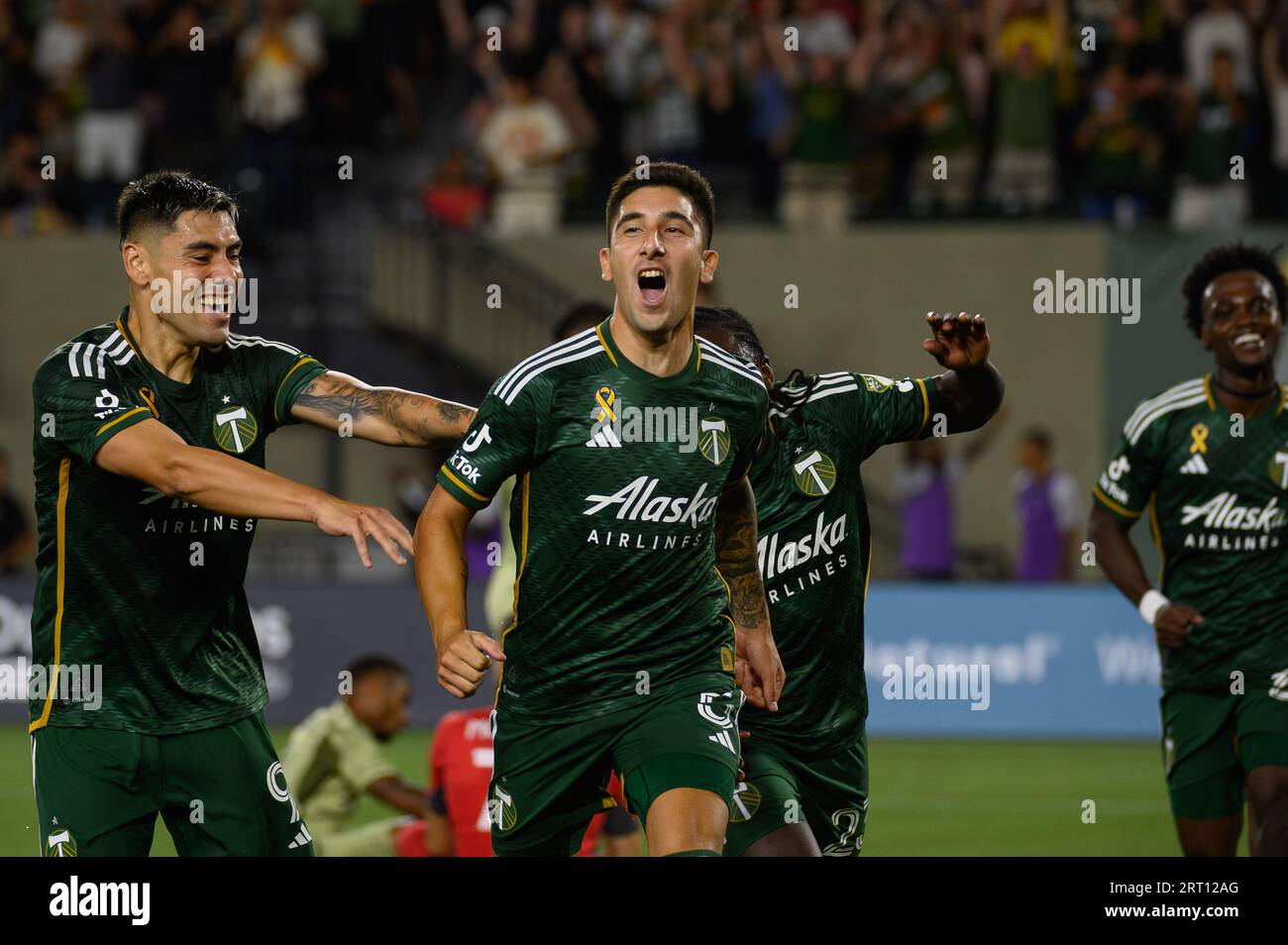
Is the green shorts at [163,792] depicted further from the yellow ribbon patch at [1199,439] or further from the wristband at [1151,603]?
the yellow ribbon patch at [1199,439]

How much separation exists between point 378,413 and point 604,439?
2.45ft

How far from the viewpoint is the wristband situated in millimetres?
7824

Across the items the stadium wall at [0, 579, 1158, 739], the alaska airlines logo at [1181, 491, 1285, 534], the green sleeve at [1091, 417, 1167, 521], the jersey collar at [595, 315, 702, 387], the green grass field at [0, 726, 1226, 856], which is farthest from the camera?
the stadium wall at [0, 579, 1158, 739]

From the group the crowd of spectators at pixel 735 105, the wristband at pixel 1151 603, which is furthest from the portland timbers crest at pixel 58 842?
the crowd of spectators at pixel 735 105

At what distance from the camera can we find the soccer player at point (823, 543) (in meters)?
6.71

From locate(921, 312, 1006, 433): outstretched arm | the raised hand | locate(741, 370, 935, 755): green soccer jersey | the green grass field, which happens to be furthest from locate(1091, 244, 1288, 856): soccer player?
the green grass field

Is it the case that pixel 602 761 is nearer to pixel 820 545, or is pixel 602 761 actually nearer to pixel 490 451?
pixel 490 451

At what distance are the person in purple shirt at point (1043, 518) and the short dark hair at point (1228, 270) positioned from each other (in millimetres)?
8128

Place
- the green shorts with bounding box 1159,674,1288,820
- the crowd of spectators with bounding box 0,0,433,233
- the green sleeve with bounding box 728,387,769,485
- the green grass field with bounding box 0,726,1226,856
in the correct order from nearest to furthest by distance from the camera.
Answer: the green sleeve with bounding box 728,387,769,485
the green shorts with bounding box 1159,674,1288,820
the green grass field with bounding box 0,726,1226,856
the crowd of spectators with bounding box 0,0,433,233

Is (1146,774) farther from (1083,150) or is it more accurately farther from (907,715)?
(1083,150)

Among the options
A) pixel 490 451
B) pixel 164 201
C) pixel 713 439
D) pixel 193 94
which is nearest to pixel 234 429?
pixel 164 201

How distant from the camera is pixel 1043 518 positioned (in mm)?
16406

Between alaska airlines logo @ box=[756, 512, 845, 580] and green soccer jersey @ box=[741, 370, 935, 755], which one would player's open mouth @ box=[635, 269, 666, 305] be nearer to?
green soccer jersey @ box=[741, 370, 935, 755]

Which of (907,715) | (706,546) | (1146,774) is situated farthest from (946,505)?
(706,546)
